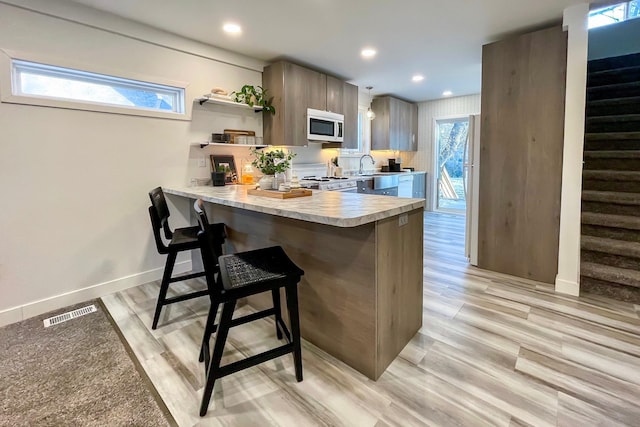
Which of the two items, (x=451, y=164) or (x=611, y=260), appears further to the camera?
(x=451, y=164)

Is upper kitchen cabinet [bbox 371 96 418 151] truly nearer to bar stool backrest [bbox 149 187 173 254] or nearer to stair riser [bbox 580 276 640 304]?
stair riser [bbox 580 276 640 304]

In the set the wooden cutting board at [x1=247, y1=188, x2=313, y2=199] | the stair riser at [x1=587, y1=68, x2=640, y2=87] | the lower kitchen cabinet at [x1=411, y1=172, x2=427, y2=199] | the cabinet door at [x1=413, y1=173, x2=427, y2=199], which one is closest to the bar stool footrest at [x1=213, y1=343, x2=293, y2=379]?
the wooden cutting board at [x1=247, y1=188, x2=313, y2=199]

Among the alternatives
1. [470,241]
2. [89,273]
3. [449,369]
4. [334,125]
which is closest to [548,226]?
[470,241]

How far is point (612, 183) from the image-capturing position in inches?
132

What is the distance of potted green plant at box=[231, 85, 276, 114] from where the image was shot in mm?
3562

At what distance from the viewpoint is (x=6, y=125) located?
2.25 meters

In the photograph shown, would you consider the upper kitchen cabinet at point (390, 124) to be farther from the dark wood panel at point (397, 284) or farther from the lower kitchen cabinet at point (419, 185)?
the dark wood panel at point (397, 284)

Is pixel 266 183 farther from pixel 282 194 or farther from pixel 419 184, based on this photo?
pixel 419 184

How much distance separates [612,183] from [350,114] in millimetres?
3352

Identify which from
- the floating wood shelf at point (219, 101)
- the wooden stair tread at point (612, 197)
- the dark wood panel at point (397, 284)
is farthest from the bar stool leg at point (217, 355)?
the wooden stair tread at point (612, 197)

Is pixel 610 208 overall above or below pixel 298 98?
below

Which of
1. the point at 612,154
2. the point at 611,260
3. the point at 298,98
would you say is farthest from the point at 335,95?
the point at 611,260

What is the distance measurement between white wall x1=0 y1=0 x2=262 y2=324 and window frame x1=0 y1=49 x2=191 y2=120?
0.14 ft

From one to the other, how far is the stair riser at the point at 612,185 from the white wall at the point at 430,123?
3134 millimetres
